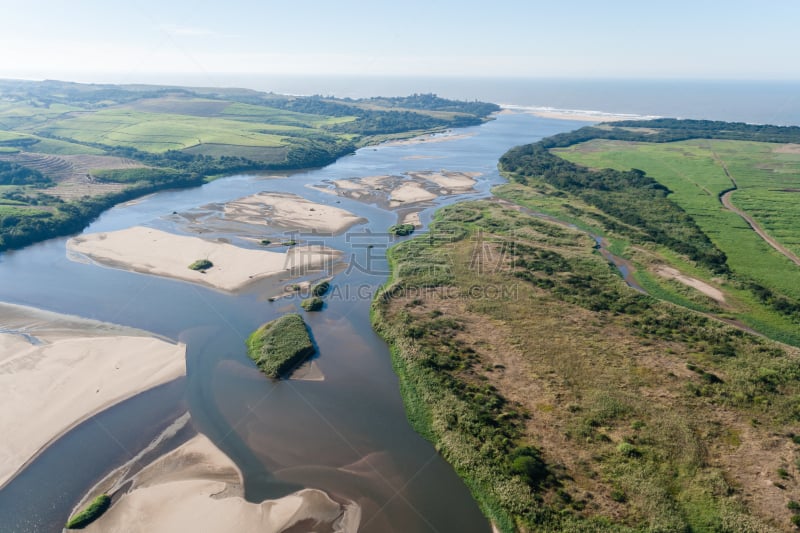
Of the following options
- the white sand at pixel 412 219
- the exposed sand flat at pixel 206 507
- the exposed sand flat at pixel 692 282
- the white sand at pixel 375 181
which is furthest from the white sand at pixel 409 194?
the exposed sand flat at pixel 206 507

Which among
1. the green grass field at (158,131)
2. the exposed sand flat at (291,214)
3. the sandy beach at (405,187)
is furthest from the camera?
the green grass field at (158,131)

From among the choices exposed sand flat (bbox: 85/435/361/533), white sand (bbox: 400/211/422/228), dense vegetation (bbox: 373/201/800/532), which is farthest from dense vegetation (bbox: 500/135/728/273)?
exposed sand flat (bbox: 85/435/361/533)

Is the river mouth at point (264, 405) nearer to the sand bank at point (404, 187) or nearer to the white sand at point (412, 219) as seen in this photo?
the white sand at point (412, 219)

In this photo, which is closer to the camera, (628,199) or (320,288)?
(320,288)

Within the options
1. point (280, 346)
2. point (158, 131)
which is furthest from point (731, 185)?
point (158, 131)

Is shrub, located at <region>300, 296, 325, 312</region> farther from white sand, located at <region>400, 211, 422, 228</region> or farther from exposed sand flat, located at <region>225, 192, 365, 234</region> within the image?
white sand, located at <region>400, 211, 422, 228</region>

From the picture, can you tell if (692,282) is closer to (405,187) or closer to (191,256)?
(405,187)
